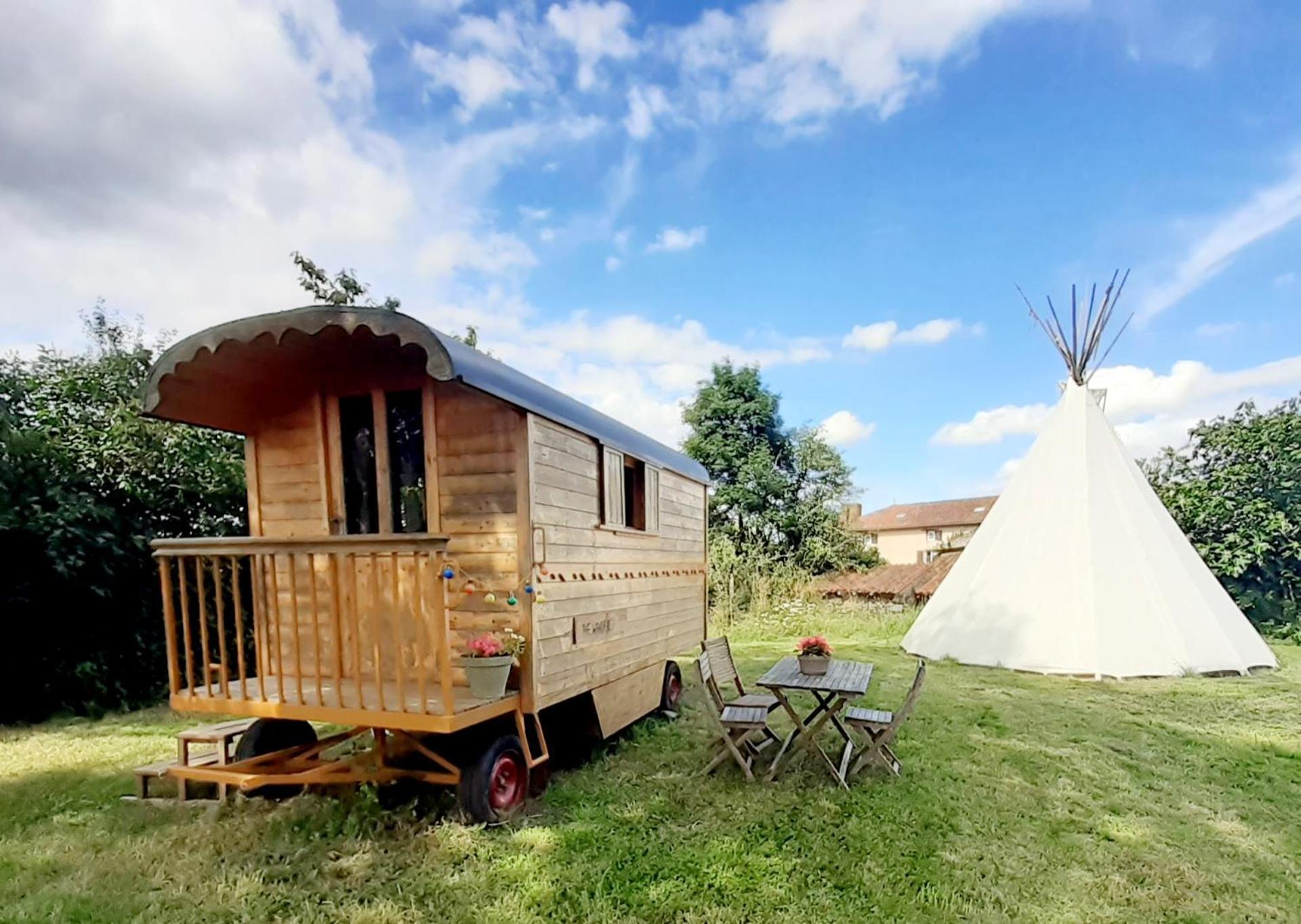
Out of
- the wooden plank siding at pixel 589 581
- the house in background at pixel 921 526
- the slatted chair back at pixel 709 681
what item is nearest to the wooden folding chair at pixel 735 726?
the slatted chair back at pixel 709 681

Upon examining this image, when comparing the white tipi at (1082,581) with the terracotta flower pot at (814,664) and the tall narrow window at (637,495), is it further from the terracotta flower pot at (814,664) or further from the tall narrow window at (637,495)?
the tall narrow window at (637,495)

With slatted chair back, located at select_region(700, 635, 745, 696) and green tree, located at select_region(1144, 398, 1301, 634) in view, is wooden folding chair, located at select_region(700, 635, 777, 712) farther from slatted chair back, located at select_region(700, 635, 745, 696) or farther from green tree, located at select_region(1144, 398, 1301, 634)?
green tree, located at select_region(1144, 398, 1301, 634)

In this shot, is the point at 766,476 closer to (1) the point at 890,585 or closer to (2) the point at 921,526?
(1) the point at 890,585

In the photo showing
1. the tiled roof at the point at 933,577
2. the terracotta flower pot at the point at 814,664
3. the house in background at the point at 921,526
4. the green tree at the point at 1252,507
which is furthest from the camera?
the house in background at the point at 921,526

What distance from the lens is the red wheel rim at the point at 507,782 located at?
12.2ft

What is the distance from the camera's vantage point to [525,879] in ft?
10.1

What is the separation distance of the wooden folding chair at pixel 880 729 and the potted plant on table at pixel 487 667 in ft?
7.95

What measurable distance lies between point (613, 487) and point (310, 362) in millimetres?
2369

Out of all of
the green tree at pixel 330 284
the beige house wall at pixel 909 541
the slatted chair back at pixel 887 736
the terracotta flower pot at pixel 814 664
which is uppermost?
the green tree at pixel 330 284

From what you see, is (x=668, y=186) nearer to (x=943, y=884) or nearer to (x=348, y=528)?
(x=348, y=528)

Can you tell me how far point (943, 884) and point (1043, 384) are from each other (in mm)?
10009

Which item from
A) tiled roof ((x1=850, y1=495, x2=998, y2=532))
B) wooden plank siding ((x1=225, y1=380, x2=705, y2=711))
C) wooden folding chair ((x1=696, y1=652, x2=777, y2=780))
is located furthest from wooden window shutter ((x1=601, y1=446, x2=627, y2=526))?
Answer: tiled roof ((x1=850, y1=495, x2=998, y2=532))

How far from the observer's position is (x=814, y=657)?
4855 mm

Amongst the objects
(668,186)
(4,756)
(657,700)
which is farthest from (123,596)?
(668,186)
